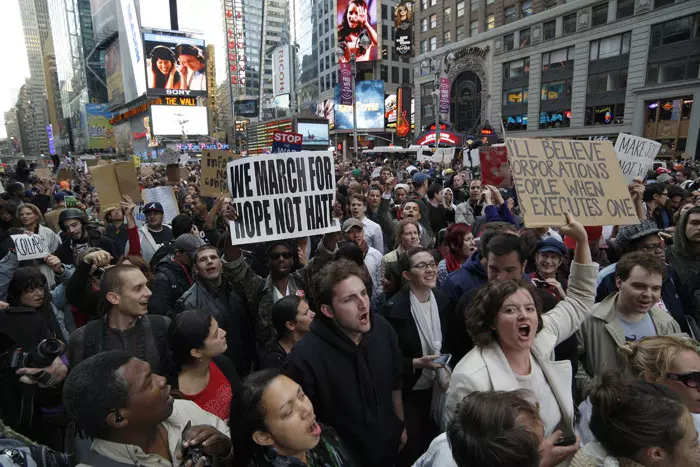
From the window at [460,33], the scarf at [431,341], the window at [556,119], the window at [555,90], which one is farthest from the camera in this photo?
the window at [460,33]

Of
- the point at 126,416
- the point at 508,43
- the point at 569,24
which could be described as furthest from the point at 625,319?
the point at 508,43

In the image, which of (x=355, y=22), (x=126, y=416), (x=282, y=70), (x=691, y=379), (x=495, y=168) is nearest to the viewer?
(x=126, y=416)

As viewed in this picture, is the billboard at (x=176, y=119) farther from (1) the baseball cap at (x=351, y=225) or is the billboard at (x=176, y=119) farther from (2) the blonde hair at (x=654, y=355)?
(2) the blonde hair at (x=654, y=355)

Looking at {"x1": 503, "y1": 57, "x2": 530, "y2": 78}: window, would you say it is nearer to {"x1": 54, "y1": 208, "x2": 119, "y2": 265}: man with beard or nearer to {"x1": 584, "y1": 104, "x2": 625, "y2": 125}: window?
{"x1": 584, "y1": 104, "x2": 625, "y2": 125}: window

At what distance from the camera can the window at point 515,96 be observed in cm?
3803

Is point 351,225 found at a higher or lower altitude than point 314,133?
lower

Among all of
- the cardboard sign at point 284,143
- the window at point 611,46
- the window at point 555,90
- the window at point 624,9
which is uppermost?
the window at point 624,9

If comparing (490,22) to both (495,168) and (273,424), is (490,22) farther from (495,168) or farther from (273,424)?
(273,424)

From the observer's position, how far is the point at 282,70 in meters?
62.7

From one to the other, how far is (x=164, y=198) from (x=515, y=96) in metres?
39.5

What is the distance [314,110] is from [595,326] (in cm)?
7453

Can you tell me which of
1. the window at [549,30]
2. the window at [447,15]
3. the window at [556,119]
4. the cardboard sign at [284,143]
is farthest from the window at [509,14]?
the cardboard sign at [284,143]

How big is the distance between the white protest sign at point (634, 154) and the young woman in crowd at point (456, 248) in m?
2.82

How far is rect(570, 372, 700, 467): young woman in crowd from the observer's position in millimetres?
1502
